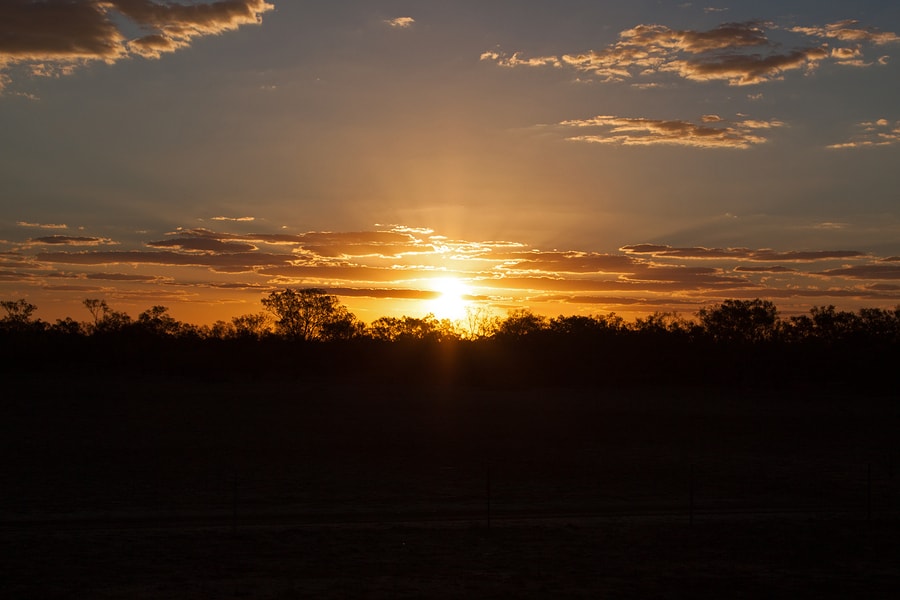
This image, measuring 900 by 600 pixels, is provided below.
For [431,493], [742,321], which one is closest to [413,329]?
[742,321]

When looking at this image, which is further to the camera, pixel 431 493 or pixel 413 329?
pixel 413 329

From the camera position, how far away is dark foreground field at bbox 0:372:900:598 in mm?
15242

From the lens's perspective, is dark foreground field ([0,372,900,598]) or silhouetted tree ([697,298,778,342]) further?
silhouetted tree ([697,298,778,342])

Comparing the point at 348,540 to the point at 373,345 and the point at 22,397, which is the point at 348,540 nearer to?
the point at 22,397

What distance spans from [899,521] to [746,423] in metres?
22.6

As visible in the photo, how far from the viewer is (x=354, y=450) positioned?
110ft

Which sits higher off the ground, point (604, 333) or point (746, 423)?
point (604, 333)

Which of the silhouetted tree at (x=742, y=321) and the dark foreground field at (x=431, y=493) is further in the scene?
the silhouetted tree at (x=742, y=321)

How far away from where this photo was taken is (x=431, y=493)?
26.1 metres

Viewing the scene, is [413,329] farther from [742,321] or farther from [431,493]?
[431,493]

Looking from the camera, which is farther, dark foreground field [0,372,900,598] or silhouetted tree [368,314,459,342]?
silhouetted tree [368,314,459,342]

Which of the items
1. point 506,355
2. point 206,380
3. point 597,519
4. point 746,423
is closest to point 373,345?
point 506,355

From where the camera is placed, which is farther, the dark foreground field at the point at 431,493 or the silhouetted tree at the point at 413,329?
the silhouetted tree at the point at 413,329

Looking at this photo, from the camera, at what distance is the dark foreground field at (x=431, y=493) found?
1524cm
